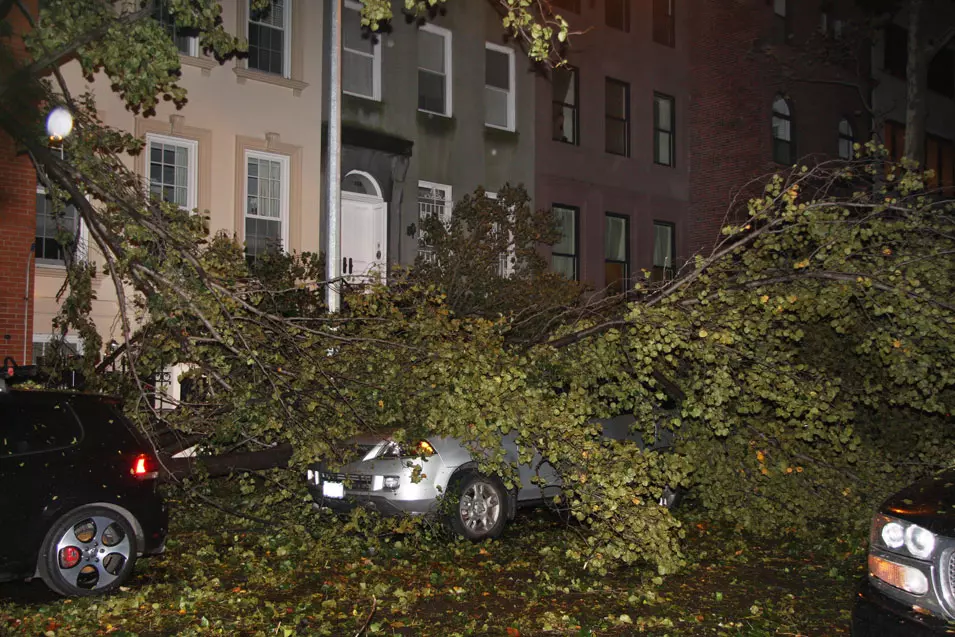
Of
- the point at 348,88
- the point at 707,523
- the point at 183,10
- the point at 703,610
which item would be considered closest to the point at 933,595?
the point at 703,610

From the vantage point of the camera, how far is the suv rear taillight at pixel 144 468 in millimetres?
7914

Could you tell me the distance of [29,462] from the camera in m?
7.36

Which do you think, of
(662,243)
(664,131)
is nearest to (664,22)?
(664,131)

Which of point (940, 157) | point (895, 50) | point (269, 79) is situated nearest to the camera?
point (269, 79)

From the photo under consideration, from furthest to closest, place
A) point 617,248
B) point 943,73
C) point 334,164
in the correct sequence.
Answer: point 943,73, point 617,248, point 334,164

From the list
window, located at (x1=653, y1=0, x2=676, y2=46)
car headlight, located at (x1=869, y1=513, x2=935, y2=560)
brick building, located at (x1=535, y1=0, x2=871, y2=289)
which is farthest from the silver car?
window, located at (x1=653, y1=0, x2=676, y2=46)

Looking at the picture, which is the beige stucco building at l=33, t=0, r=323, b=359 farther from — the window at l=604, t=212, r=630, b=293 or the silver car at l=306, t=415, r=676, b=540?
the window at l=604, t=212, r=630, b=293

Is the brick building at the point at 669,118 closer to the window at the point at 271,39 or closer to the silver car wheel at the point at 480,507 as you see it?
the window at the point at 271,39

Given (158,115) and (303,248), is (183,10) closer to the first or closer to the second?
(158,115)

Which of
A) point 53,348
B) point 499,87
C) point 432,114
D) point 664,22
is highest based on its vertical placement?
point 664,22

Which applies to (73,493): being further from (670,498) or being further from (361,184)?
(361,184)

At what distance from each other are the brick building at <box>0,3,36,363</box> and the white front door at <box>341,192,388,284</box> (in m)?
5.74

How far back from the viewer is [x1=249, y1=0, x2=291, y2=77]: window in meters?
17.1

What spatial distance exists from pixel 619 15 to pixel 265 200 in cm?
1088
